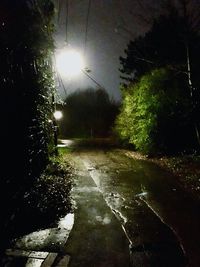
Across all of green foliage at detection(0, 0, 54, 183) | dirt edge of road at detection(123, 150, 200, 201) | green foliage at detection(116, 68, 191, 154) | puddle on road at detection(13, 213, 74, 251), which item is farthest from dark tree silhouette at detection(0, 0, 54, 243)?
green foliage at detection(116, 68, 191, 154)

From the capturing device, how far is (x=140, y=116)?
2000 cm

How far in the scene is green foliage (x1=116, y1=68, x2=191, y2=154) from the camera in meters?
17.5

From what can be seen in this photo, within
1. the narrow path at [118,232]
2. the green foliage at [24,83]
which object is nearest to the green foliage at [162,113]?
the narrow path at [118,232]

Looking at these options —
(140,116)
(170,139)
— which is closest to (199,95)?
(170,139)

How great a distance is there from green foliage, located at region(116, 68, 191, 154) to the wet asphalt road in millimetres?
5876

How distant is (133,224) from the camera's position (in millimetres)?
7406

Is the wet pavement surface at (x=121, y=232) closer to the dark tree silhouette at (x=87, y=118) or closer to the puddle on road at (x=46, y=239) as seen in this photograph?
the puddle on road at (x=46, y=239)

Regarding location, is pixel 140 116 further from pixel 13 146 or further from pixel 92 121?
pixel 92 121

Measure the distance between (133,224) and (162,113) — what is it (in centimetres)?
1148

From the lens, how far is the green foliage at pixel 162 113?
1752 centimetres

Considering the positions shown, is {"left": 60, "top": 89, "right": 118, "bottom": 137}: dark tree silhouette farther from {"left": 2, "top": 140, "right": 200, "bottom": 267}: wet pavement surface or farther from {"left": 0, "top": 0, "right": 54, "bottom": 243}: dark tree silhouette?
{"left": 2, "top": 140, "right": 200, "bottom": 267}: wet pavement surface

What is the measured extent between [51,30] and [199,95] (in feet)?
27.1

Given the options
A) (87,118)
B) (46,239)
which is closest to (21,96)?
(46,239)

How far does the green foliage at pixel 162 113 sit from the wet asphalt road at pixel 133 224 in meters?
5.88
